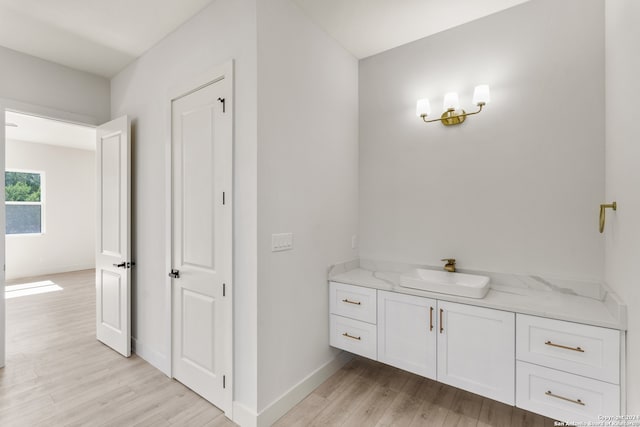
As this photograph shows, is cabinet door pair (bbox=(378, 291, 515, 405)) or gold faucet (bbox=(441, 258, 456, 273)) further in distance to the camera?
gold faucet (bbox=(441, 258, 456, 273))

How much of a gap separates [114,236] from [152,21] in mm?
1967

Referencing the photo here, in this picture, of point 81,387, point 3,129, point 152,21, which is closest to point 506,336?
point 81,387

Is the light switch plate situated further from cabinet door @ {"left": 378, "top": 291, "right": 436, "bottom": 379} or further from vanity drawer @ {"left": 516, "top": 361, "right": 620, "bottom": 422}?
vanity drawer @ {"left": 516, "top": 361, "right": 620, "bottom": 422}

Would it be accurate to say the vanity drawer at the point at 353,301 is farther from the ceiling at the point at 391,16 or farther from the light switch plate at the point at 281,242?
the ceiling at the point at 391,16

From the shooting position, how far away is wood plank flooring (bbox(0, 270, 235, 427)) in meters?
1.94

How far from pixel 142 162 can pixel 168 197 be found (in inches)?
26.2

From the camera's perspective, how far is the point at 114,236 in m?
2.91

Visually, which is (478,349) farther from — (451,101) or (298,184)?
(451,101)

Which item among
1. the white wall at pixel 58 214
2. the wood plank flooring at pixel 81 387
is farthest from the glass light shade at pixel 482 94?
the white wall at pixel 58 214

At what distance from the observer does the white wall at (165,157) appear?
6.03 feet

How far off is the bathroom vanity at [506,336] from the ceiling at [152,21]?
1.97 meters

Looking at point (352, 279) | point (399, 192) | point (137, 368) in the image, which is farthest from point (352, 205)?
point (137, 368)

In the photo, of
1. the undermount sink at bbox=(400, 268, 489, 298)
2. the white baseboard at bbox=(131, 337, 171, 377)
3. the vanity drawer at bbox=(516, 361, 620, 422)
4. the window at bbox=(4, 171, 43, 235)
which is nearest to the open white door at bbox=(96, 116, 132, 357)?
the white baseboard at bbox=(131, 337, 171, 377)

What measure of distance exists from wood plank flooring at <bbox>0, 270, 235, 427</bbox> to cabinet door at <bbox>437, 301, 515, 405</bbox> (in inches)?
58.9
